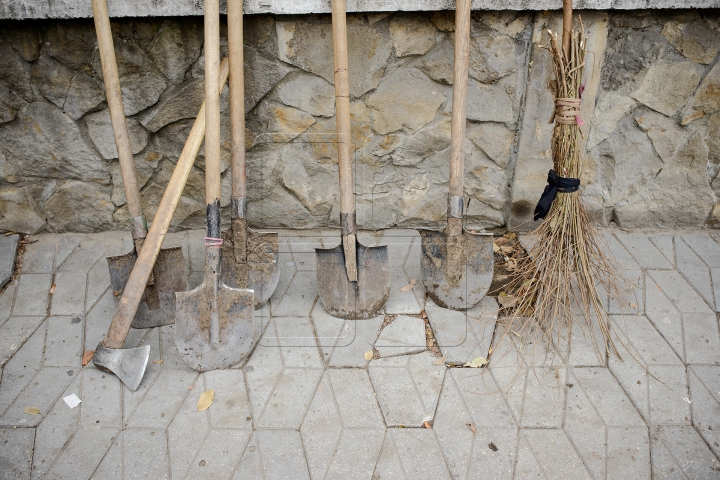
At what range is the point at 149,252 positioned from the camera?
7.75ft

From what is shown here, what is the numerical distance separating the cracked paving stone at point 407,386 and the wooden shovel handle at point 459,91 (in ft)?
2.72

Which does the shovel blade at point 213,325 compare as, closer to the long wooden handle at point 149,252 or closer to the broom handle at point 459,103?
the long wooden handle at point 149,252

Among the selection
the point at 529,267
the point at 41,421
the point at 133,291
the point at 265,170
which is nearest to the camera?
the point at 41,421

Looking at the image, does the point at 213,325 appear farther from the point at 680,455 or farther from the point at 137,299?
the point at 680,455

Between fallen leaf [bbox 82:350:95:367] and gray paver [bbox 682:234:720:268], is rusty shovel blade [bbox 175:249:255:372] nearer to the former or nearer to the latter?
fallen leaf [bbox 82:350:95:367]

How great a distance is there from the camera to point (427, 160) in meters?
3.03

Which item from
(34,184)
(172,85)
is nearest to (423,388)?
(172,85)

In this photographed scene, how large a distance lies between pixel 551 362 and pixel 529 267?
0.51m

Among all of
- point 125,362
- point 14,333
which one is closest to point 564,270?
point 125,362

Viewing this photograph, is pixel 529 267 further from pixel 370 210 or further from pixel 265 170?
pixel 265 170

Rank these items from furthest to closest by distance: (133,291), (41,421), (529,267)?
1. (529,267)
2. (133,291)
3. (41,421)

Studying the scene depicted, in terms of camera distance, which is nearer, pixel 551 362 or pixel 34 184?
pixel 551 362

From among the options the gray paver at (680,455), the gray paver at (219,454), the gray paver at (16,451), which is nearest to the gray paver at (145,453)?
the gray paver at (219,454)

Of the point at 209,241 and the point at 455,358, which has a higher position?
the point at 209,241
